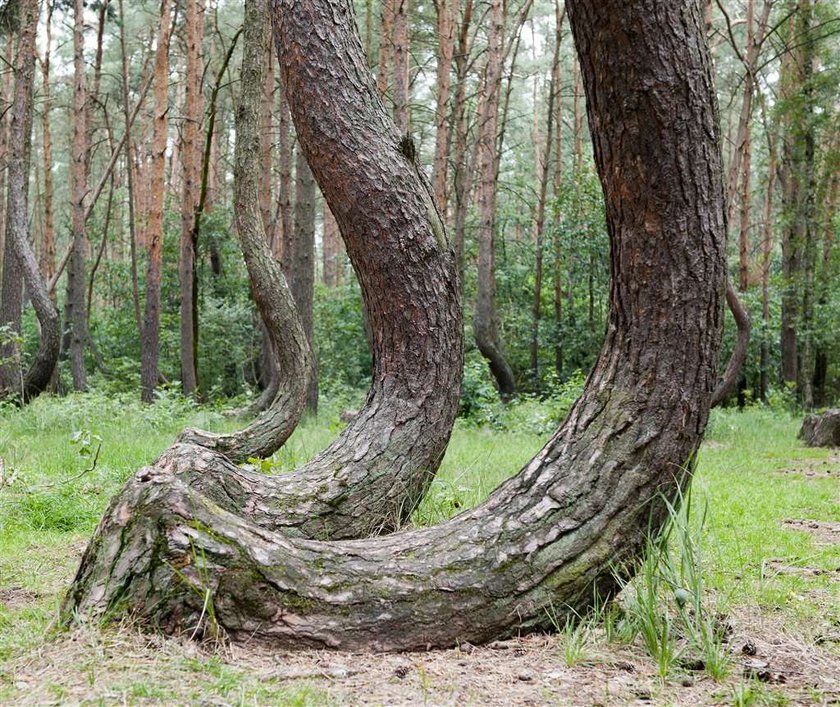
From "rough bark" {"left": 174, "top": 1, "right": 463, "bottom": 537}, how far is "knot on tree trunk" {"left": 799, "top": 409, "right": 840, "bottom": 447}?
8441mm

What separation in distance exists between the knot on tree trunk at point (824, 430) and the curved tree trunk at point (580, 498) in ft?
29.8

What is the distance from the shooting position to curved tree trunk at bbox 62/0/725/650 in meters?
2.85

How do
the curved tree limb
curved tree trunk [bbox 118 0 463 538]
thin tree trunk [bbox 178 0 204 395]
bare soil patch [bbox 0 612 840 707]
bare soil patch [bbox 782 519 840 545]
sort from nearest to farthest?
bare soil patch [bbox 0 612 840 707], curved tree trunk [bbox 118 0 463 538], bare soil patch [bbox 782 519 840 545], the curved tree limb, thin tree trunk [bbox 178 0 204 395]

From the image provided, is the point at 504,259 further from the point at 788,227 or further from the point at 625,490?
the point at 625,490

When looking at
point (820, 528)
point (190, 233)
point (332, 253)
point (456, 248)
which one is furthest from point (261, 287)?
point (332, 253)

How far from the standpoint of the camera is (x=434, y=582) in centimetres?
308

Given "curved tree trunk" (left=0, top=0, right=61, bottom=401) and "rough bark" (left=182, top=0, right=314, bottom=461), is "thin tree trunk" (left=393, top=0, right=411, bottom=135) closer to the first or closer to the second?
"rough bark" (left=182, top=0, right=314, bottom=461)

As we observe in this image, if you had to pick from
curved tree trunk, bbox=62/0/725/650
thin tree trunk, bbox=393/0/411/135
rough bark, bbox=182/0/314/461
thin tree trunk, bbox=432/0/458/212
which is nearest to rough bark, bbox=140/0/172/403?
thin tree trunk, bbox=393/0/411/135

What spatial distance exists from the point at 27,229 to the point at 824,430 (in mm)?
12121

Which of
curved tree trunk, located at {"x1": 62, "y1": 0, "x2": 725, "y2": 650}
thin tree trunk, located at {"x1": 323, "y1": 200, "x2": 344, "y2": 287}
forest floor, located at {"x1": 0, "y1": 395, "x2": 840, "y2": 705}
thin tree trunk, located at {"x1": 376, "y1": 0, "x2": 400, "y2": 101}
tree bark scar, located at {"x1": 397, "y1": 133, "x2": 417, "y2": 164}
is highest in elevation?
thin tree trunk, located at {"x1": 376, "y1": 0, "x2": 400, "y2": 101}

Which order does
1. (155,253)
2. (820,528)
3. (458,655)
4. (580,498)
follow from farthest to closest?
1. (155,253)
2. (820,528)
3. (580,498)
4. (458,655)

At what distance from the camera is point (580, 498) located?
323 cm

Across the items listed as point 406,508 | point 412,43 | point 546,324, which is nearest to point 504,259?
point 546,324

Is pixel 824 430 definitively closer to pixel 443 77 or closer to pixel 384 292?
pixel 384 292
